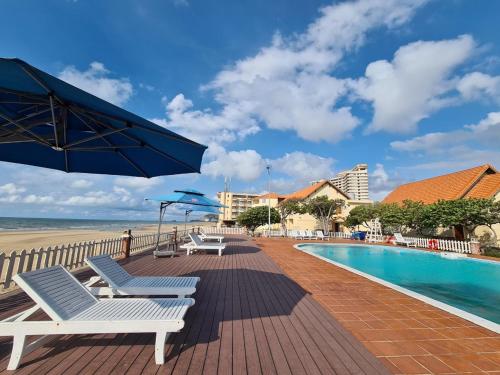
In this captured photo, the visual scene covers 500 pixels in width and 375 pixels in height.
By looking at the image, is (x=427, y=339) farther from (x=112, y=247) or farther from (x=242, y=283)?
(x=112, y=247)

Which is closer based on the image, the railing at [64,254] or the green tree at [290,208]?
the railing at [64,254]

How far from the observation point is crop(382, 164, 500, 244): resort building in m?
19.4

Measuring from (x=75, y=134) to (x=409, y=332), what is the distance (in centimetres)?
592

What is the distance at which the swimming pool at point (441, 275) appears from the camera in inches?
271

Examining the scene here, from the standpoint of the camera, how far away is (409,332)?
3.58 metres

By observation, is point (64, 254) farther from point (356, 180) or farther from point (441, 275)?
point (356, 180)

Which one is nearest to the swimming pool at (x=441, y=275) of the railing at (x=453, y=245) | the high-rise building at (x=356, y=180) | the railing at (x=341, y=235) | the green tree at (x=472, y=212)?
the railing at (x=453, y=245)

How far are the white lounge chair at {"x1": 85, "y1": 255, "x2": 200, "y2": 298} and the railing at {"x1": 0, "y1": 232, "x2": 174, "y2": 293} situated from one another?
183 cm

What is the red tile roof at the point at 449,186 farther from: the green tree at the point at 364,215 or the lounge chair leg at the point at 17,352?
the lounge chair leg at the point at 17,352

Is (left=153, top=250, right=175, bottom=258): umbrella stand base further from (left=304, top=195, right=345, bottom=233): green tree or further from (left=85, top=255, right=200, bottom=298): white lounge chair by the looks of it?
(left=304, top=195, right=345, bottom=233): green tree

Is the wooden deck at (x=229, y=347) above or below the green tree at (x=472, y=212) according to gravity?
below

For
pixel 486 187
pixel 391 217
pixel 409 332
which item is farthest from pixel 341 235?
pixel 409 332

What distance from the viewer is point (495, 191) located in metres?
19.4

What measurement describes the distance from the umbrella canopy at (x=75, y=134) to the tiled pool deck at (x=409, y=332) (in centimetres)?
354
